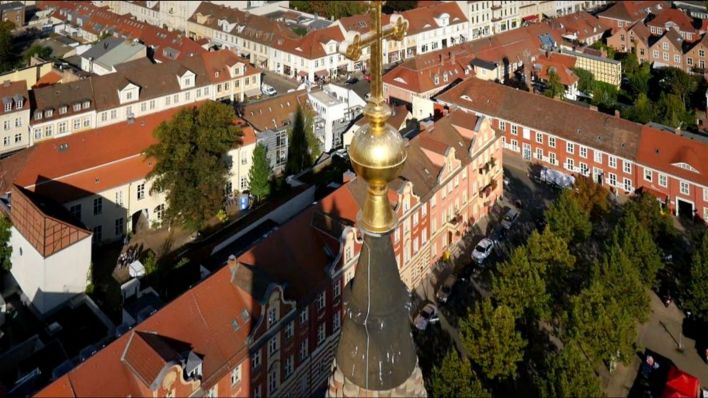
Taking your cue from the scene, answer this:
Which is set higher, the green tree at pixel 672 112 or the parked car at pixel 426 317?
the green tree at pixel 672 112

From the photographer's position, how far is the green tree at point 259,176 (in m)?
50.7

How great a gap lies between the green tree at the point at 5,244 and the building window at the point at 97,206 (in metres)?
5.39

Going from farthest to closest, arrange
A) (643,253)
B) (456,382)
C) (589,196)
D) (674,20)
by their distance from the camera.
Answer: (674,20) < (589,196) < (643,253) < (456,382)

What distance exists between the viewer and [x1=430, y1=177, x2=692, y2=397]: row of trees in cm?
3059

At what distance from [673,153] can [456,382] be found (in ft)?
103

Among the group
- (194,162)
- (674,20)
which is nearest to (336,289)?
(194,162)

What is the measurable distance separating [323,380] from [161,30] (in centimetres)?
5653

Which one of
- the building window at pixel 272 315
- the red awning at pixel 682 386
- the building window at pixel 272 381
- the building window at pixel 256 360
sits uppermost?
the building window at pixel 272 315

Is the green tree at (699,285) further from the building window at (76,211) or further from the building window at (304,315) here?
the building window at (76,211)

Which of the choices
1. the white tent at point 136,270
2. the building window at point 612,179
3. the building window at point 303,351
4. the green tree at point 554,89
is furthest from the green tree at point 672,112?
the white tent at point 136,270

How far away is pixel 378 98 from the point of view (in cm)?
838

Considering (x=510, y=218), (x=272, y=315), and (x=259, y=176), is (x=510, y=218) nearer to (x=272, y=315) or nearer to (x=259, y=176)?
(x=259, y=176)

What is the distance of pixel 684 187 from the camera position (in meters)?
50.9

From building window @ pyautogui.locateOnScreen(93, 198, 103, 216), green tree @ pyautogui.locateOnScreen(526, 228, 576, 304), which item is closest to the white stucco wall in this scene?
building window @ pyautogui.locateOnScreen(93, 198, 103, 216)
